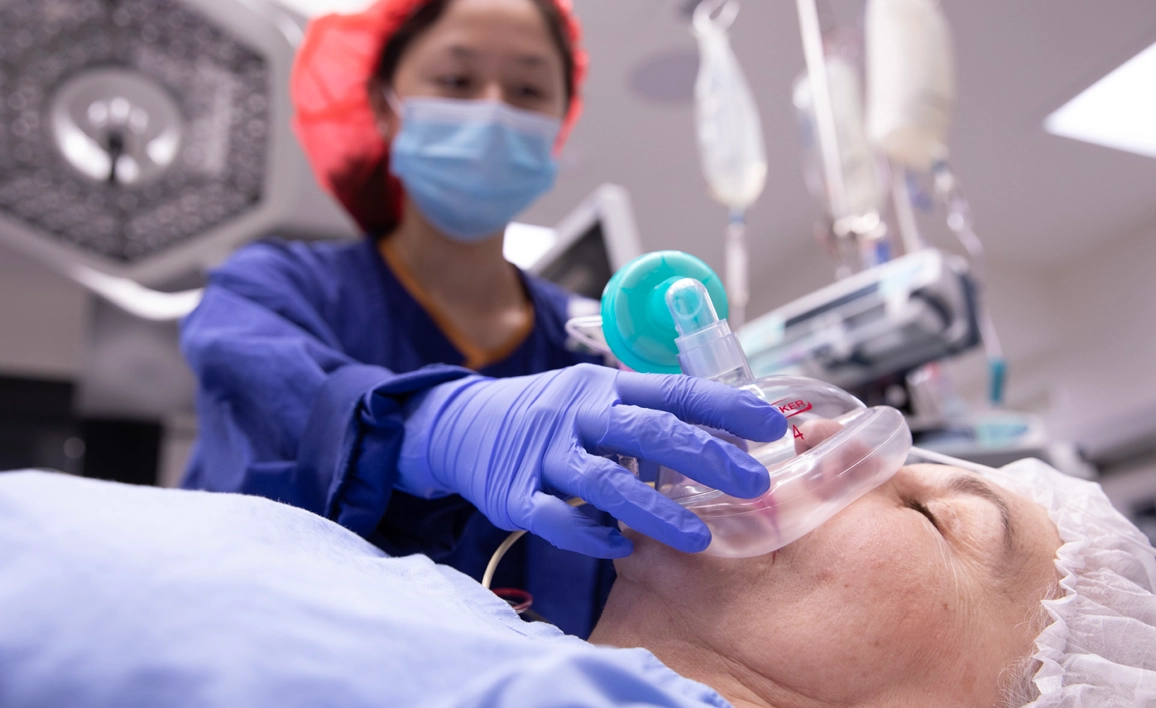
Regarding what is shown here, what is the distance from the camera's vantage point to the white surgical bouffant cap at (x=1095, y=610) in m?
0.78

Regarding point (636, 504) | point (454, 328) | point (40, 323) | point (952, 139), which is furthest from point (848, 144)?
point (40, 323)

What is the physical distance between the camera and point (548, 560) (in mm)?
1188

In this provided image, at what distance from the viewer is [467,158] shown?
4.98ft

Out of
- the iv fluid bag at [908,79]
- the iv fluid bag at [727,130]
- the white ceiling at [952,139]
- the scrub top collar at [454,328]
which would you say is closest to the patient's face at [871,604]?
the scrub top collar at [454,328]

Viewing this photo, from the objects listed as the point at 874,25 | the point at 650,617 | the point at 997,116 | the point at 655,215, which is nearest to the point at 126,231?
the point at 650,617

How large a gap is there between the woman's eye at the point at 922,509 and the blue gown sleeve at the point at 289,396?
55cm

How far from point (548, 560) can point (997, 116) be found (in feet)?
10.2

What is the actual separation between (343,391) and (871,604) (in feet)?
2.05

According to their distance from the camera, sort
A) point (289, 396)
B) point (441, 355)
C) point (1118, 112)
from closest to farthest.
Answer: point (289, 396), point (441, 355), point (1118, 112)

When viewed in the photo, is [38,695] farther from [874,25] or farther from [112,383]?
[112,383]

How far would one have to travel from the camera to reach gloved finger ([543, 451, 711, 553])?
721 millimetres

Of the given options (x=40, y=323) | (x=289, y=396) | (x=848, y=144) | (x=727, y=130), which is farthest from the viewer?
(x=40, y=323)

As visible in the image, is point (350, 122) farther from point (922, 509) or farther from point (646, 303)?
point (922, 509)

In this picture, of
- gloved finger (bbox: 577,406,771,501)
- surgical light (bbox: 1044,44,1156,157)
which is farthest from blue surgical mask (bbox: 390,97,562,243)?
surgical light (bbox: 1044,44,1156,157)
